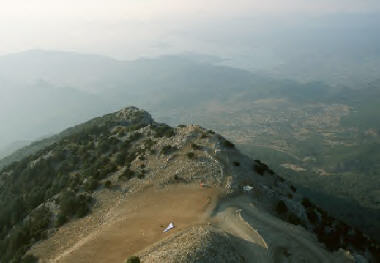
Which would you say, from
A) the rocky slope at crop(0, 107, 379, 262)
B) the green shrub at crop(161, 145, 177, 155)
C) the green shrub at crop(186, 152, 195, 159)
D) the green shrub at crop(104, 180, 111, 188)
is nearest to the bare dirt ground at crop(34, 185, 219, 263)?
the rocky slope at crop(0, 107, 379, 262)

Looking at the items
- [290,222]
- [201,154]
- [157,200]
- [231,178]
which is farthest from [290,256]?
[201,154]

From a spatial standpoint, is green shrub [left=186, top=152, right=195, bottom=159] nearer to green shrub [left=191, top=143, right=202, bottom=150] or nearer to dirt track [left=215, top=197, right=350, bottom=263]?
green shrub [left=191, top=143, right=202, bottom=150]

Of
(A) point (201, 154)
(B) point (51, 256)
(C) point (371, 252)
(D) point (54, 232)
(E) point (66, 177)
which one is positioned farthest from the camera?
(E) point (66, 177)

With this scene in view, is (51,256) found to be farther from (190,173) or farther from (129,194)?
(190,173)

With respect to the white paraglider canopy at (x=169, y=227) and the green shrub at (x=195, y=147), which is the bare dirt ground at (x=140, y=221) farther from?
the green shrub at (x=195, y=147)

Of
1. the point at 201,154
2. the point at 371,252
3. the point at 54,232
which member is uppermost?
the point at 201,154

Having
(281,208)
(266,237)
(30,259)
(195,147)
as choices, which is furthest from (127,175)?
(266,237)

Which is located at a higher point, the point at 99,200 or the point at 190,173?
the point at 190,173

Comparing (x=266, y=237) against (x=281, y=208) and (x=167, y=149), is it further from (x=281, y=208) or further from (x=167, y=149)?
(x=167, y=149)
